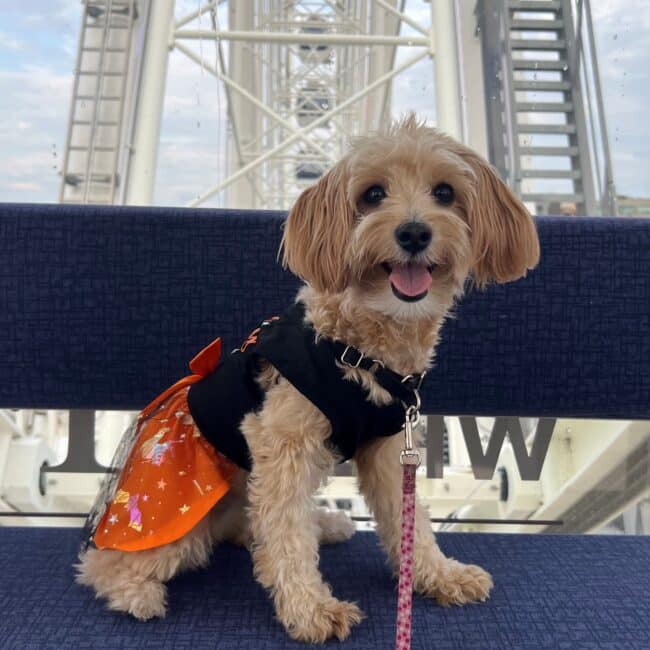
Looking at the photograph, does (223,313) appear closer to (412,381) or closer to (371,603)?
(412,381)

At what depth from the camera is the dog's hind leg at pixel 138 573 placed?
3.09 feet

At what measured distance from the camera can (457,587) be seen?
100cm

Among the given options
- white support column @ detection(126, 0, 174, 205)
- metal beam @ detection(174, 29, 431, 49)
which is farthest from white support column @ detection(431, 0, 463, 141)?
white support column @ detection(126, 0, 174, 205)

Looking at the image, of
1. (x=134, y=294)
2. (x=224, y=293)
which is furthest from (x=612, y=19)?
(x=134, y=294)

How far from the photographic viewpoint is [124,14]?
2.58 metres

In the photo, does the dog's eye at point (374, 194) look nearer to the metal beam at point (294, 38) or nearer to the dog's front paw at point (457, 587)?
the dog's front paw at point (457, 587)

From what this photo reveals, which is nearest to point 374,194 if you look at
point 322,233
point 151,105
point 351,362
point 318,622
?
point 322,233

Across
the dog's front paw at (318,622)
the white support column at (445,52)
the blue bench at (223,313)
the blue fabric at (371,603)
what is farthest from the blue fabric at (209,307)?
the white support column at (445,52)

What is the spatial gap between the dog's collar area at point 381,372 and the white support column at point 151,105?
1.56 metres

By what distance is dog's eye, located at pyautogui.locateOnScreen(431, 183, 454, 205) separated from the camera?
3.01ft

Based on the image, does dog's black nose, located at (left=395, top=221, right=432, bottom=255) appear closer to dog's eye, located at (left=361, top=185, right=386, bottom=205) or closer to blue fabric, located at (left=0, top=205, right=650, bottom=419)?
dog's eye, located at (left=361, top=185, right=386, bottom=205)

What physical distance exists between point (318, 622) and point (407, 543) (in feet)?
0.63

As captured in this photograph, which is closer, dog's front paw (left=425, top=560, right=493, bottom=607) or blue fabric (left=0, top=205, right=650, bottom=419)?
dog's front paw (left=425, top=560, right=493, bottom=607)

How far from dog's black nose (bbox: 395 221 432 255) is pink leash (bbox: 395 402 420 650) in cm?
23
